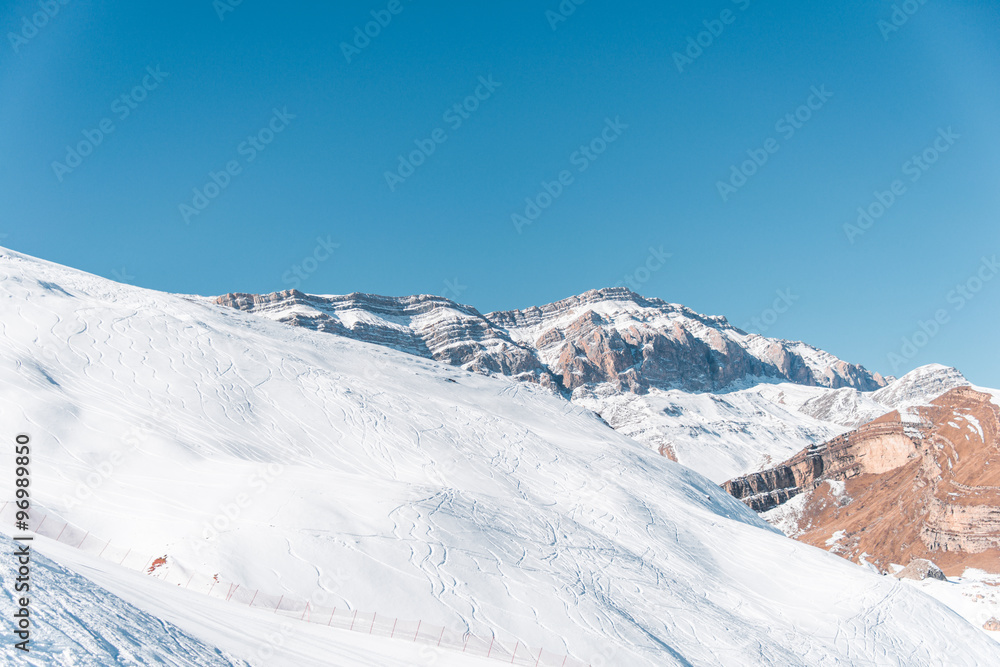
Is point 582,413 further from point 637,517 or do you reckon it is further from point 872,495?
point 872,495

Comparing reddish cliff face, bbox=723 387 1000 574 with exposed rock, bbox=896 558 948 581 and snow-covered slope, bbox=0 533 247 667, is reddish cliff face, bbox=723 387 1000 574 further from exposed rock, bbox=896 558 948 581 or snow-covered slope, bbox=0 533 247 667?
snow-covered slope, bbox=0 533 247 667

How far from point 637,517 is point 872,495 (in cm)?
8871

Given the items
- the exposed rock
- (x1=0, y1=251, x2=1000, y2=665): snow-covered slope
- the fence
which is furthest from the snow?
the fence

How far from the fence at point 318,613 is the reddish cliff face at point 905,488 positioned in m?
75.0

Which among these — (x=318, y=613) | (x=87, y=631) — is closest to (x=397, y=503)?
(x=318, y=613)

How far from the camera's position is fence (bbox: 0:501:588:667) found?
67.6ft

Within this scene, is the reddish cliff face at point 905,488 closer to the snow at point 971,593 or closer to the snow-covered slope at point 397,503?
the snow at point 971,593

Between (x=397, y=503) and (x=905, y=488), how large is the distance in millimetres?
96359

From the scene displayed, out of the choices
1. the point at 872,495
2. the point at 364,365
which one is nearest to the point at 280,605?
the point at 364,365

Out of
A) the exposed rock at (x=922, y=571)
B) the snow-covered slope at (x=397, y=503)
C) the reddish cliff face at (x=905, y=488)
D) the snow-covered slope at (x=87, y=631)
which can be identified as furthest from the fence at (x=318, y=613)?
the reddish cliff face at (x=905, y=488)

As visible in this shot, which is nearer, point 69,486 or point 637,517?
point 69,486

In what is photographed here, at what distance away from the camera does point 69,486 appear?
1000 inches

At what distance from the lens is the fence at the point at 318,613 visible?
811 inches

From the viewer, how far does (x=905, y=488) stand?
98625 millimetres
